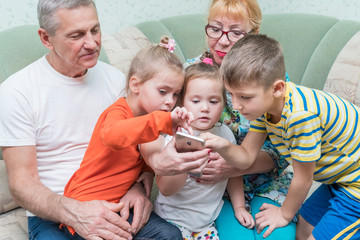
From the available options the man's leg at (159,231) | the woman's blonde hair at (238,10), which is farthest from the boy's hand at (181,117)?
the woman's blonde hair at (238,10)

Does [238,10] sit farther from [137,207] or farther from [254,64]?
[137,207]

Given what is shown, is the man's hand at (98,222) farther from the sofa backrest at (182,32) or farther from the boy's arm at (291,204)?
the sofa backrest at (182,32)

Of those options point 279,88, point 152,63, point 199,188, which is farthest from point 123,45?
point 279,88

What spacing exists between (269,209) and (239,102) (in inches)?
20.4

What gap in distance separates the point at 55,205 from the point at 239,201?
0.74m

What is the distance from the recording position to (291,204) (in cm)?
148

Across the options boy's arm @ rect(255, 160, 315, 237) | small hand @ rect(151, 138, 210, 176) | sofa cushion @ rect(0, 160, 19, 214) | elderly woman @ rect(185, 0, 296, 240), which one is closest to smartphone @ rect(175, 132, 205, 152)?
small hand @ rect(151, 138, 210, 176)

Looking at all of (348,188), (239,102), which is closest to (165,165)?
(239,102)

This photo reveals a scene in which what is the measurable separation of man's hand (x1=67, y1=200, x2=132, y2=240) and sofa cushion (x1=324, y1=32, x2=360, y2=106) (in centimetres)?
148

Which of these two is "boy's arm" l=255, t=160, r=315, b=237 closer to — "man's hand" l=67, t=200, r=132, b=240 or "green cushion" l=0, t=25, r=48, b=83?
"man's hand" l=67, t=200, r=132, b=240

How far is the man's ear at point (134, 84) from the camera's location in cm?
149

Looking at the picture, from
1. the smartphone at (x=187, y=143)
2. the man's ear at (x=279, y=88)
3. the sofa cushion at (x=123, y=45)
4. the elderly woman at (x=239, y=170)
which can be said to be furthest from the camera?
the sofa cushion at (x=123, y=45)

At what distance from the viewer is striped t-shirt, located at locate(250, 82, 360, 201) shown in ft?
4.27

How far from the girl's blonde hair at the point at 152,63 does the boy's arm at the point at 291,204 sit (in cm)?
57
